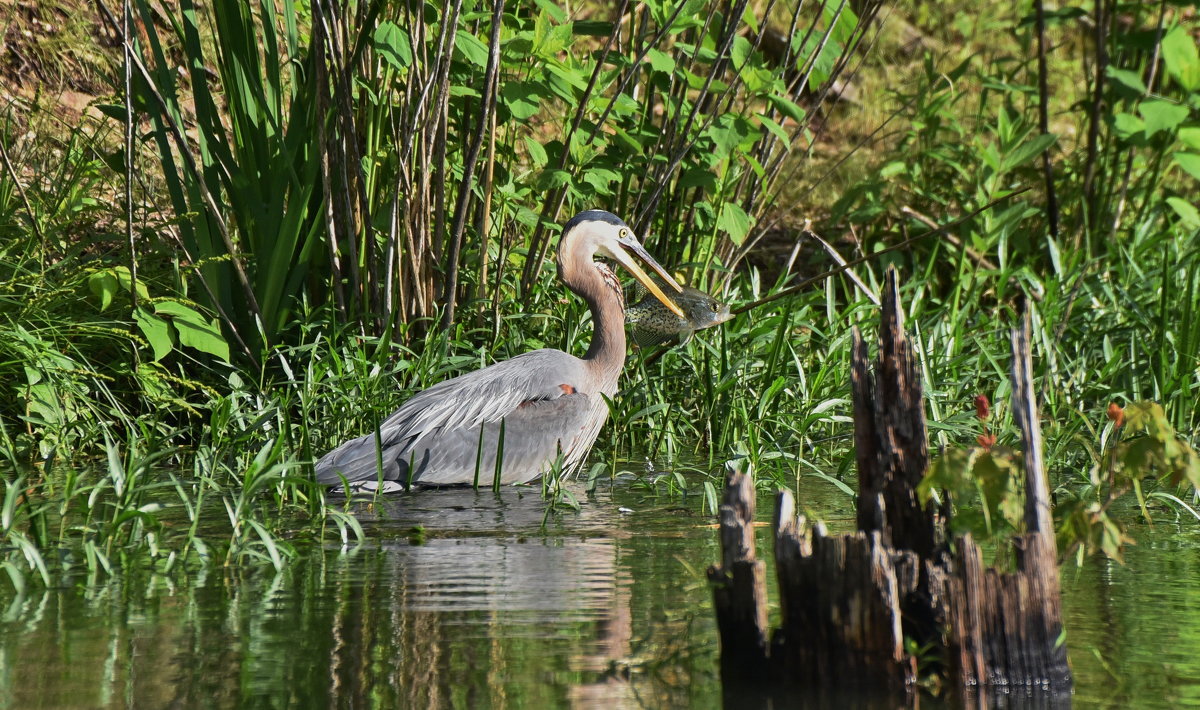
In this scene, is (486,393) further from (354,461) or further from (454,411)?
(354,461)

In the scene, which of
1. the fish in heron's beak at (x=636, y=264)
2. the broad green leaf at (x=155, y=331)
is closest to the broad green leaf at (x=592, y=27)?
the fish in heron's beak at (x=636, y=264)

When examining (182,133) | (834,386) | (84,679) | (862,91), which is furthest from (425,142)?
(862,91)

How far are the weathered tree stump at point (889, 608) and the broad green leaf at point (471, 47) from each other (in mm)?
3081

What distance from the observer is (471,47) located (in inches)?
213

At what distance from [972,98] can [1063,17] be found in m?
4.37

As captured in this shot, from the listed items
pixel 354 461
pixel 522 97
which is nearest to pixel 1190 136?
pixel 522 97

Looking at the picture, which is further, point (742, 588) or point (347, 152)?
point (347, 152)

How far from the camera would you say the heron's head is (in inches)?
240

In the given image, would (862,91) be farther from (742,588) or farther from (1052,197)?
(742,588)

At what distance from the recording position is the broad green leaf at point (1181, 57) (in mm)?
7141

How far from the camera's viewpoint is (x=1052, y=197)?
308 inches

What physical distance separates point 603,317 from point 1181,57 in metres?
3.51

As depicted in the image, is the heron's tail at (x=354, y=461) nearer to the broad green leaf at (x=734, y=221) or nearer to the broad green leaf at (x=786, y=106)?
the broad green leaf at (x=734, y=221)

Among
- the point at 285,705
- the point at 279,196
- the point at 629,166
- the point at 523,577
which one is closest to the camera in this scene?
the point at 285,705
